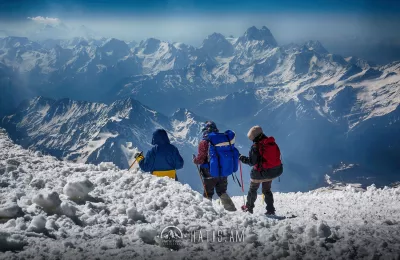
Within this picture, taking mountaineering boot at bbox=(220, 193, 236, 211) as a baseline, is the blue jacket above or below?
above

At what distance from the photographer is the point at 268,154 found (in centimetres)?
888

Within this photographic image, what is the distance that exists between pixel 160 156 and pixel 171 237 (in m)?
5.49

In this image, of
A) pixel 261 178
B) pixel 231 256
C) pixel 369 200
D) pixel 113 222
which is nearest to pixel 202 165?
pixel 261 178

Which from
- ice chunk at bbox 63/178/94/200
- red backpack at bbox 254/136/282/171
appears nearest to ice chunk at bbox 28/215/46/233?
ice chunk at bbox 63/178/94/200

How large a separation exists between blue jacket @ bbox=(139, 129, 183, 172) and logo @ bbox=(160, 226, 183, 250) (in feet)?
16.7

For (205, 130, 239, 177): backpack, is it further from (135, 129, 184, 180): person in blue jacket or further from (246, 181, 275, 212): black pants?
(135, 129, 184, 180): person in blue jacket

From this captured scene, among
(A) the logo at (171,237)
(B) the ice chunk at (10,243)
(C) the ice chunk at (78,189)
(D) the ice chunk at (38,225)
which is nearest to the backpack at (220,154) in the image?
(C) the ice chunk at (78,189)

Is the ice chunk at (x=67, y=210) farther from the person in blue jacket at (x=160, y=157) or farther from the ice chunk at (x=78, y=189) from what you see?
the person in blue jacket at (x=160, y=157)

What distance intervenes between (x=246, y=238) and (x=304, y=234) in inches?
39.3

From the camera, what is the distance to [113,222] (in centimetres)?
559

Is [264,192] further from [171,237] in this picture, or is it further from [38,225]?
[38,225]

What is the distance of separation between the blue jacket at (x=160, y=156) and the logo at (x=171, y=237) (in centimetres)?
509

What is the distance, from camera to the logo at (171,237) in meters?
4.71

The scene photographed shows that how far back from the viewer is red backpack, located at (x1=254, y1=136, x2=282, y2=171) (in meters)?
8.84
